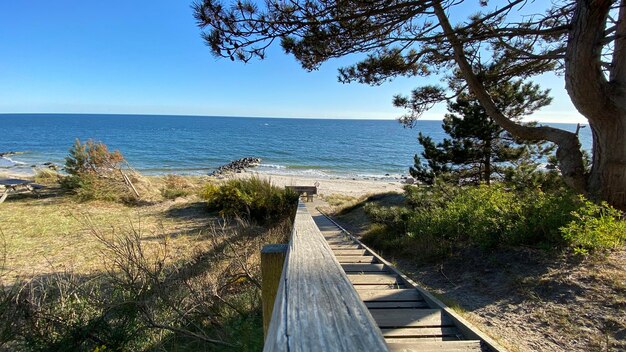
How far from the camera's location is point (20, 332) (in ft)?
10.1

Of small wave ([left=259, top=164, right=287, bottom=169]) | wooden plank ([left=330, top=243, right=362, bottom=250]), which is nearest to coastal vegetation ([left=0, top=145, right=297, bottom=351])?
wooden plank ([left=330, top=243, right=362, bottom=250])

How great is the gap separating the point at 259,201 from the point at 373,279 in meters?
7.50

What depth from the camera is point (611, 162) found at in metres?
5.06

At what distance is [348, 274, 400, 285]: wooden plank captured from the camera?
11.8 ft

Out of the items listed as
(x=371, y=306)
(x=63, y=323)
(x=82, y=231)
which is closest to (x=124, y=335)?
(x=63, y=323)

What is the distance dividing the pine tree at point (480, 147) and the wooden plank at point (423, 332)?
8.55 m

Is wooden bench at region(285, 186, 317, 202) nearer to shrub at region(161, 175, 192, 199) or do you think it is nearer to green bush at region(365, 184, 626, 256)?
green bush at region(365, 184, 626, 256)

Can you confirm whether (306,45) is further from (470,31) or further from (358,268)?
(358,268)

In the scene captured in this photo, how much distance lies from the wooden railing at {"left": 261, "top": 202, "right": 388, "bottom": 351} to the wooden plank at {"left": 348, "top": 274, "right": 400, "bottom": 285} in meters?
2.20

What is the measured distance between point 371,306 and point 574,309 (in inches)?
78.6

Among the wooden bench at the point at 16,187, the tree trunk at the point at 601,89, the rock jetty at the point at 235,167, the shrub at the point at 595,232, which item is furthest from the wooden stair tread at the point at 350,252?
the rock jetty at the point at 235,167

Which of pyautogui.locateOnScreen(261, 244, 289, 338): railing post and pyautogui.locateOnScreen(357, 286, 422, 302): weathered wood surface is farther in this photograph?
pyautogui.locateOnScreen(357, 286, 422, 302): weathered wood surface

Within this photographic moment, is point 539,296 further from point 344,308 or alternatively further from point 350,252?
point 344,308

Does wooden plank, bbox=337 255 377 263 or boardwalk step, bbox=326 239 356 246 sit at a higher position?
wooden plank, bbox=337 255 377 263
